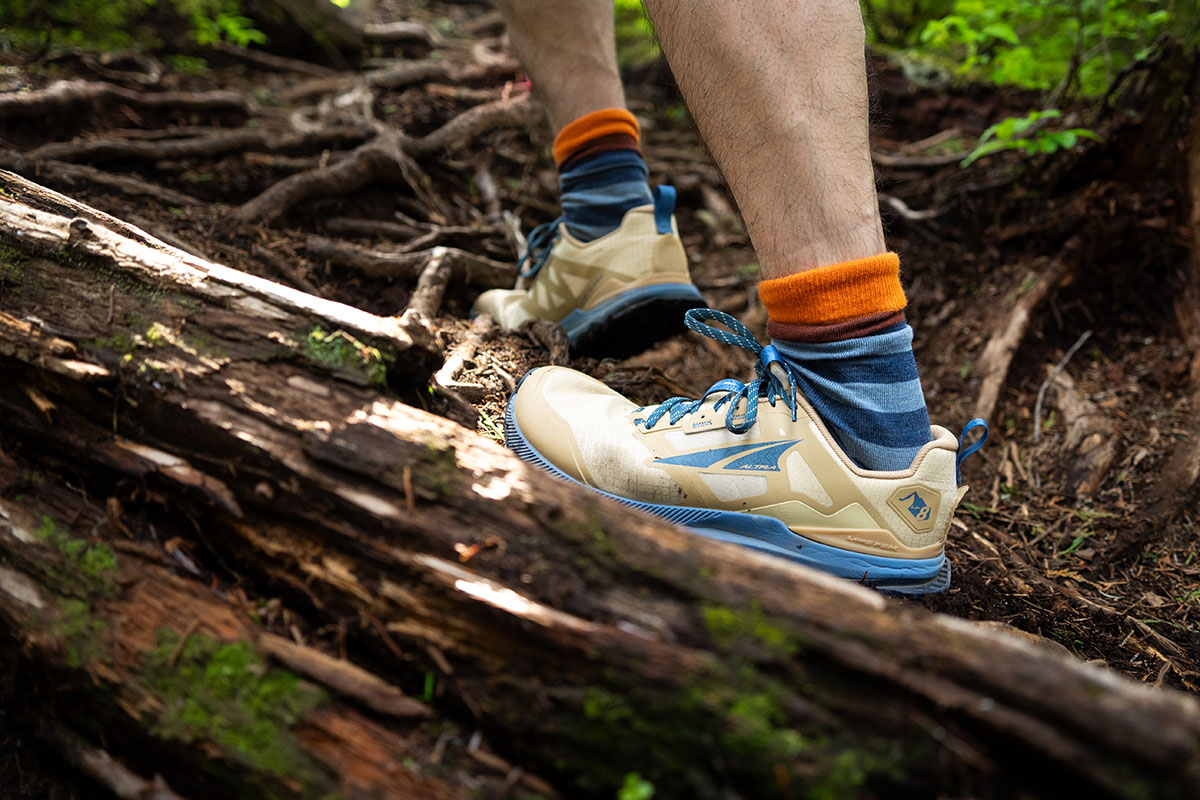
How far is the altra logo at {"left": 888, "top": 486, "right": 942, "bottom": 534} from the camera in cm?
160

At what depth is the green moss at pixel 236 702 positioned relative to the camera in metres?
1.02

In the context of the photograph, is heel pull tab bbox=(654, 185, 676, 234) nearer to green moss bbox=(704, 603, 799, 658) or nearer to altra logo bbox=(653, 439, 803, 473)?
altra logo bbox=(653, 439, 803, 473)

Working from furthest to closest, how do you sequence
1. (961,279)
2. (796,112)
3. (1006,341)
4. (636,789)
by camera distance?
1. (961,279)
2. (1006,341)
3. (796,112)
4. (636,789)

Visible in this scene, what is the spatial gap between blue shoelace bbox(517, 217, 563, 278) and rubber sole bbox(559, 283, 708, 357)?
332 millimetres

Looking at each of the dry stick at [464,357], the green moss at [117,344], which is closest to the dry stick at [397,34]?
the dry stick at [464,357]

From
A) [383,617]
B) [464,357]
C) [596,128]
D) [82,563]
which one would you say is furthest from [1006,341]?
[82,563]

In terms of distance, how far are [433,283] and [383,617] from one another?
1762 mm

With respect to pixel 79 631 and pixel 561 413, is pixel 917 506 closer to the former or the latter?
pixel 561 413

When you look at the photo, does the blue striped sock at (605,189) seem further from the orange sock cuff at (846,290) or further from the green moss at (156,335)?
the green moss at (156,335)

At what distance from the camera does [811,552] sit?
1660mm

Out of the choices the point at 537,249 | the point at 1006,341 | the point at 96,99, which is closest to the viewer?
the point at 1006,341

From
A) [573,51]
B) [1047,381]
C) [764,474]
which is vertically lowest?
[1047,381]

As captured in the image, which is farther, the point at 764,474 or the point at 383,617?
the point at 764,474

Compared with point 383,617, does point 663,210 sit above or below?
above
